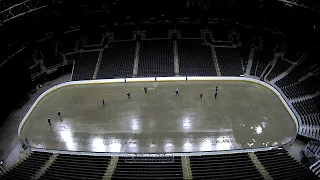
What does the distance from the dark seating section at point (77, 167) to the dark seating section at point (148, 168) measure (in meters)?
1.26

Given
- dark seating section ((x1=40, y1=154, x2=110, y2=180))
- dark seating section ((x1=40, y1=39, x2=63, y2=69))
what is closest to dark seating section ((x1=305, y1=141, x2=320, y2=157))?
dark seating section ((x1=40, y1=154, x2=110, y2=180))

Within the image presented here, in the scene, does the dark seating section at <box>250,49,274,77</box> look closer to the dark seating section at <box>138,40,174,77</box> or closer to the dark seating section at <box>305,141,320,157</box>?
→ the dark seating section at <box>138,40,174,77</box>

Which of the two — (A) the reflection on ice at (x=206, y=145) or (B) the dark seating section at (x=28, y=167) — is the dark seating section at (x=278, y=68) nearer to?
(A) the reflection on ice at (x=206, y=145)

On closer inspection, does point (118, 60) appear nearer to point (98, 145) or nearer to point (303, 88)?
point (98, 145)

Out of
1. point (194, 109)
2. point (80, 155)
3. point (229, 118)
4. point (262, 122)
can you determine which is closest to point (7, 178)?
point (80, 155)

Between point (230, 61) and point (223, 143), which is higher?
point (230, 61)

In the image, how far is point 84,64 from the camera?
38.5 meters

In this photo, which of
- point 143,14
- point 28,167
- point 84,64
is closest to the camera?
point 28,167

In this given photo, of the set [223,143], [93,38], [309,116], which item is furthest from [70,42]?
[309,116]

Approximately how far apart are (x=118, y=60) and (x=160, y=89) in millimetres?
6960

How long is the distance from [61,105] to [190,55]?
15966 mm

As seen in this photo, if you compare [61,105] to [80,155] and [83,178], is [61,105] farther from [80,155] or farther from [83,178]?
[83,178]

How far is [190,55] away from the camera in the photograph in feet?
126

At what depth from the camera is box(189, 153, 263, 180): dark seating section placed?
22.4 meters
